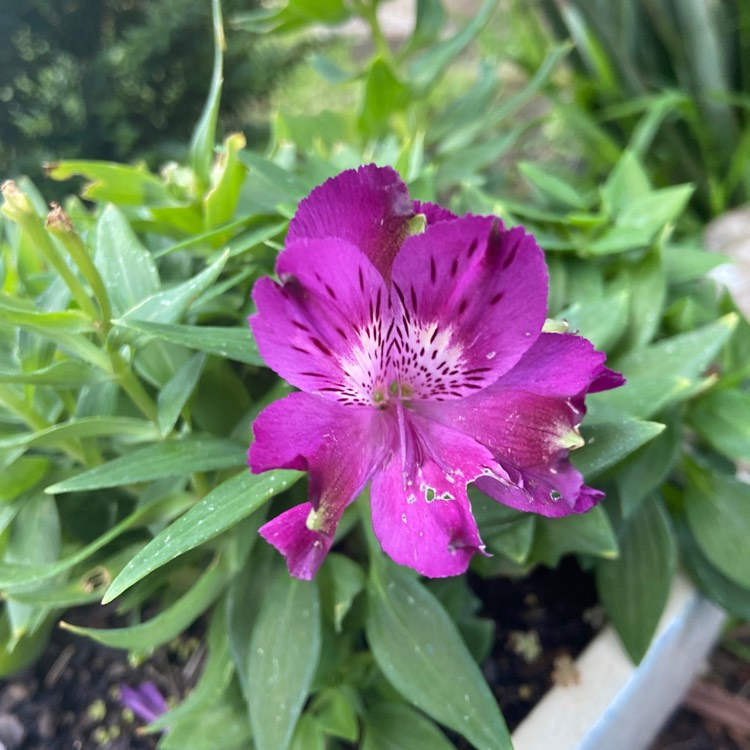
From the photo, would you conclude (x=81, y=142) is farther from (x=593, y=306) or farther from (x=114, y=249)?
(x=593, y=306)

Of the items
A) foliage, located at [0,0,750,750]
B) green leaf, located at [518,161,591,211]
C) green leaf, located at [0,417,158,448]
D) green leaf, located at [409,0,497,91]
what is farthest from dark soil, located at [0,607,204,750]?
green leaf, located at [409,0,497,91]

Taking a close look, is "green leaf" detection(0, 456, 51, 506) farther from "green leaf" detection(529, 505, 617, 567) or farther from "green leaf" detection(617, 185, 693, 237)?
"green leaf" detection(617, 185, 693, 237)

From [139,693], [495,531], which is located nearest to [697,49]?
[495,531]

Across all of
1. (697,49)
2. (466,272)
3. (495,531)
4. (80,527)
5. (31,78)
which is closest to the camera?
(466,272)

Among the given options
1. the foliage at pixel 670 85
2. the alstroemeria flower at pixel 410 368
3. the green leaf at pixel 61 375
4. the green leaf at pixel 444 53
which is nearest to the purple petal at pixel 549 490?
the alstroemeria flower at pixel 410 368

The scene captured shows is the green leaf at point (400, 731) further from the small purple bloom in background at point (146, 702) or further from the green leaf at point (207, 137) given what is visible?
the green leaf at point (207, 137)

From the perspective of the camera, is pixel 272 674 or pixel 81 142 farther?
pixel 81 142
